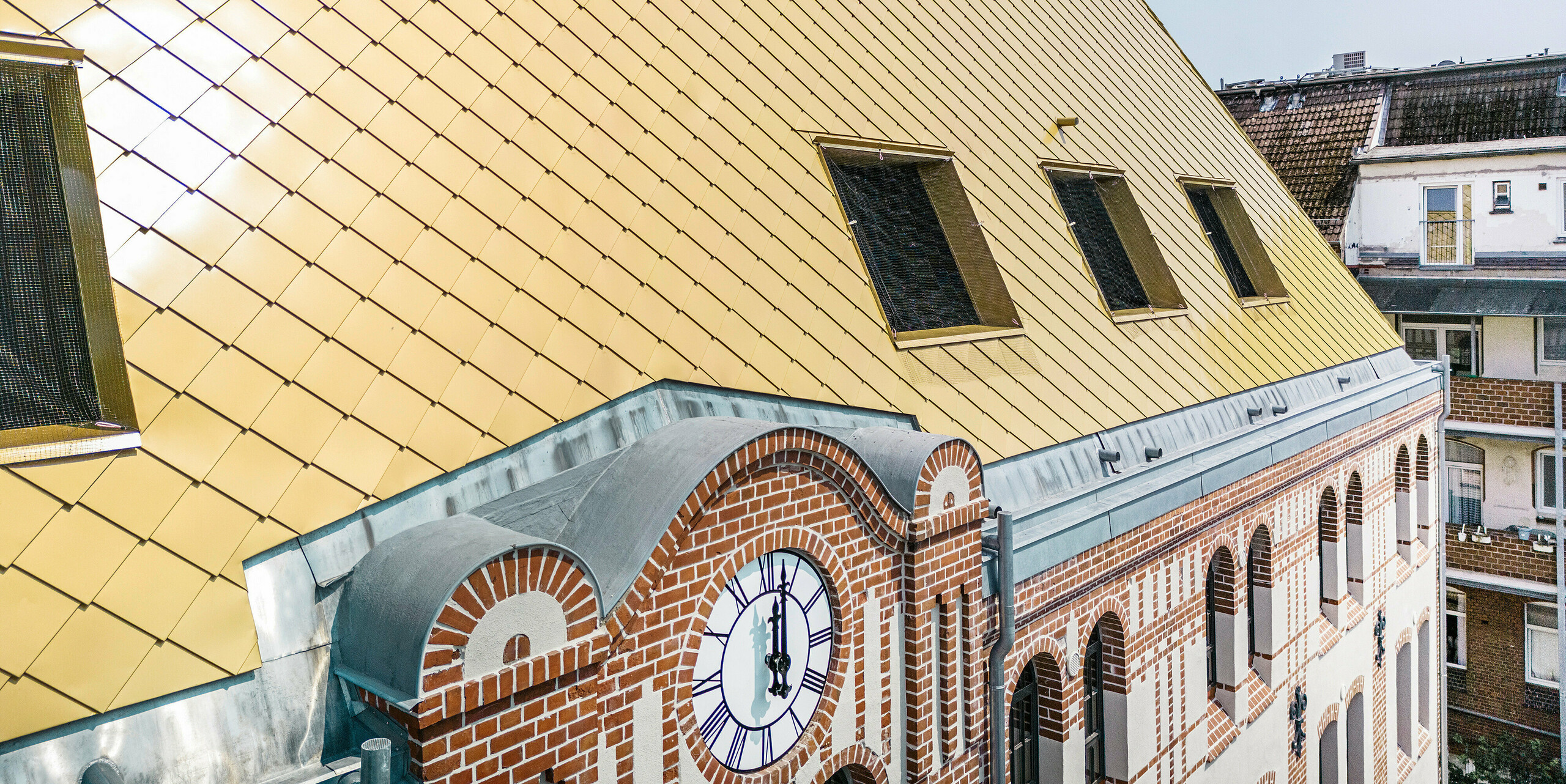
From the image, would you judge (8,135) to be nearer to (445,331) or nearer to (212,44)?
(212,44)

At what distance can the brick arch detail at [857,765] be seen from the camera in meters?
6.73

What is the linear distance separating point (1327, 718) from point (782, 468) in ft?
39.6

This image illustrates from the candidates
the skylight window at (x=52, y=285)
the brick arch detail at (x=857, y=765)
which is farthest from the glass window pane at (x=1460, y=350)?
the skylight window at (x=52, y=285)

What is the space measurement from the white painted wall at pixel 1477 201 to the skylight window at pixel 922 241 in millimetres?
20646

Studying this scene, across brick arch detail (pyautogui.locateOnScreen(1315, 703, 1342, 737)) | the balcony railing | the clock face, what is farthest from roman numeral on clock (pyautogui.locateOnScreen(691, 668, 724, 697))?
the balcony railing

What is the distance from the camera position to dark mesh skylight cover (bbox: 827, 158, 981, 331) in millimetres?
9734

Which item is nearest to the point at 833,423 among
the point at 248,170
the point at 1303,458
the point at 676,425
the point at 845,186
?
the point at 676,425

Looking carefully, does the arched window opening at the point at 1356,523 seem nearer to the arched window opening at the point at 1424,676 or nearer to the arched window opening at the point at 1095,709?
the arched window opening at the point at 1424,676

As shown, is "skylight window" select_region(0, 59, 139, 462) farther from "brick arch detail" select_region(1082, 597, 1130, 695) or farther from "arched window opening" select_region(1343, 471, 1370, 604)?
"arched window opening" select_region(1343, 471, 1370, 604)

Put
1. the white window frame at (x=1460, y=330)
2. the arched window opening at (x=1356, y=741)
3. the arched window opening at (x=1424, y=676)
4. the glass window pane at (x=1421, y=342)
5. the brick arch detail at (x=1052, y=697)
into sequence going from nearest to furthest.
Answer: the brick arch detail at (x=1052, y=697) < the arched window opening at (x=1356, y=741) < the arched window opening at (x=1424, y=676) < the white window frame at (x=1460, y=330) < the glass window pane at (x=1421, y=342)

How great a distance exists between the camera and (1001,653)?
8078 millimetres

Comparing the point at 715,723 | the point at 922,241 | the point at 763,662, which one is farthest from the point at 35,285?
the point at 922,241

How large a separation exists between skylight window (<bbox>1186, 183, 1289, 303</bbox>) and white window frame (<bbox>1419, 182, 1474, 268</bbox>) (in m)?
13.3

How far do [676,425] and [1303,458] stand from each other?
10.2 m
